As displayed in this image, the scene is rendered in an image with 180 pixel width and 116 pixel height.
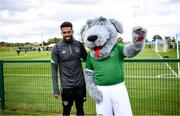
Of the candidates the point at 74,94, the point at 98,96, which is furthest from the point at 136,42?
the point at 74,94

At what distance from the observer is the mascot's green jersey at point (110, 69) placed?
216 inches

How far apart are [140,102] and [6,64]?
132 inches

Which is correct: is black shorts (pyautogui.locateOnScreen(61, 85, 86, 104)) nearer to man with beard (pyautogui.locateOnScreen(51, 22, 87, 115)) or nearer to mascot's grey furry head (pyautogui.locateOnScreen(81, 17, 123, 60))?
man with beard (pyautogui.locateOnScreen(51, 22, 87, 115))

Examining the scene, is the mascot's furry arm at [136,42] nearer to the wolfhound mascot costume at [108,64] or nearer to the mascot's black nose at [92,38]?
the wolfhound mascot costume at [108,64]

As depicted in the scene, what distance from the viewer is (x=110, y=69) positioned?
5.51m

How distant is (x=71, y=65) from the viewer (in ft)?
21.3

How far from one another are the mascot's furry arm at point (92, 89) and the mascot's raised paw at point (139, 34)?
888 mm

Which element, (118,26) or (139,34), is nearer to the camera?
(139,34)

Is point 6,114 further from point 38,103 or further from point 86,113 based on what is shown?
point 86,113

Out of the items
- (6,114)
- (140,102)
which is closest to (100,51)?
(140,102)

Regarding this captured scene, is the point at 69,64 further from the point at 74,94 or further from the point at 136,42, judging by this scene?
the point at 136,42

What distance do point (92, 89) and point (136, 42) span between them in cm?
95

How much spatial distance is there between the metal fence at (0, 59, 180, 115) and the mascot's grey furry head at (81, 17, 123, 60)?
2013 mm

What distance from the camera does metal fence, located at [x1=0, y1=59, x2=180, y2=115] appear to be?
7.63 metres
